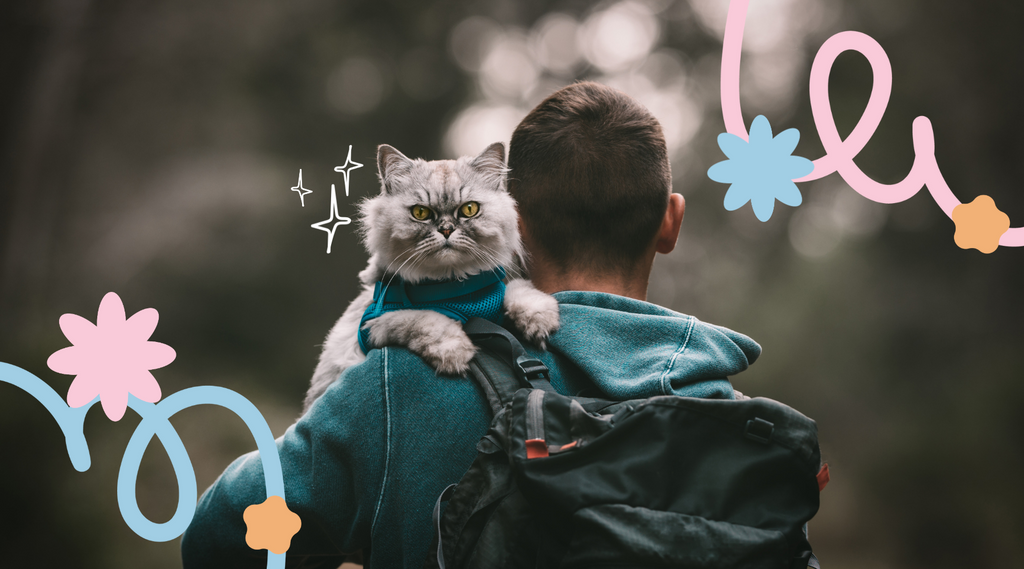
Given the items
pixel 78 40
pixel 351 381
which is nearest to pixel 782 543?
pixel 351 381

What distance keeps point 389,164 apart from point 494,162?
332 millimetres

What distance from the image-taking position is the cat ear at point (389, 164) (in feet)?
6.40

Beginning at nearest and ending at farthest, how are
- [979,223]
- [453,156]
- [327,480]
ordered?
[327,480]
[979,223]
[453,156]

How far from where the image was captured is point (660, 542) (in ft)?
3.51

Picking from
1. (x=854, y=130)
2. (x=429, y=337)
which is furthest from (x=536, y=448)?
(x=854, y=130)

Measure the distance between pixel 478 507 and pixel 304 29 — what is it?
8795mm

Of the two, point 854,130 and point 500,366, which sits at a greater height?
point 854,130

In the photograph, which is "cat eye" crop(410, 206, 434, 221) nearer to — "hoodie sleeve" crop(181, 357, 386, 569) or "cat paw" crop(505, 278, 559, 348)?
"cat paw" crop(505, 278, 559, 348)

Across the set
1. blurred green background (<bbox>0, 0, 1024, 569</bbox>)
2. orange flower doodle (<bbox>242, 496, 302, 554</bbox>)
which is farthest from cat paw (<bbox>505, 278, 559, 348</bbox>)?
blurred green background (<bbox>0, 0, 1024, 569</bbox>)

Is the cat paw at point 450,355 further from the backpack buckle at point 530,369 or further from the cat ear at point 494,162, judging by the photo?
the cat ear at point 494,162

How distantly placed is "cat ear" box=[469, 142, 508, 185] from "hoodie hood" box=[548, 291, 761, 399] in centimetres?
58

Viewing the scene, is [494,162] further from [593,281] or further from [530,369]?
[530,369]

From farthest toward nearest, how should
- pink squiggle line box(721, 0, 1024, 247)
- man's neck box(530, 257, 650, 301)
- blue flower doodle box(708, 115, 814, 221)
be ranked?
1. pink squiggle line box(721, 0, 1024, 247)
2. blue flower doodle box(708, 115, 814, 221)
3. man's neck box(530, 257, 650, 301)

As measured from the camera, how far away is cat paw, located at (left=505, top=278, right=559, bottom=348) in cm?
149
